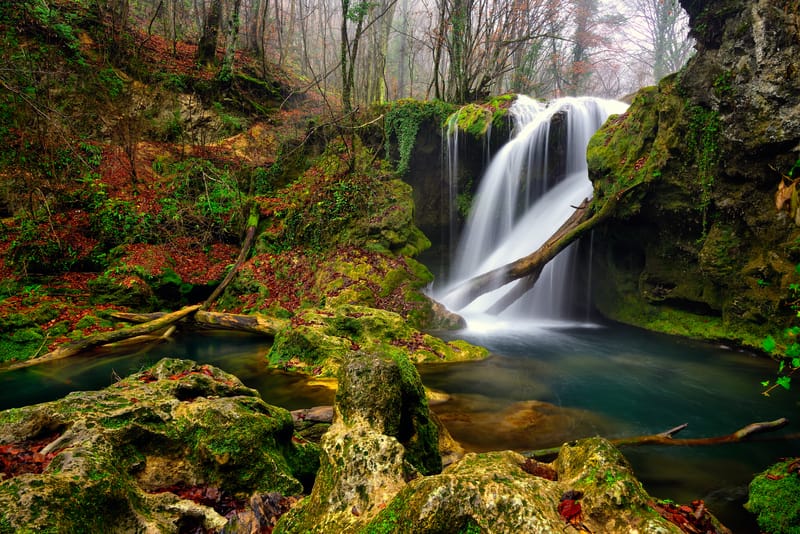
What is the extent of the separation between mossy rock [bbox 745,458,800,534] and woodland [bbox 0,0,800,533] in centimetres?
2

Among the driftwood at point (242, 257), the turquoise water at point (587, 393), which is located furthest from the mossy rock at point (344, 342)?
the driftwood at point (242, 257)

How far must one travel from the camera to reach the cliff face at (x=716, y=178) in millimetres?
6469

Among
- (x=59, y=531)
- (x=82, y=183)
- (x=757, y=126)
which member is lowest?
(x=59, y=531)

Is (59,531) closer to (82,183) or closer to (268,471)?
(268,471)

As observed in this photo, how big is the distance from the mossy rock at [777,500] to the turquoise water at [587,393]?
121mm

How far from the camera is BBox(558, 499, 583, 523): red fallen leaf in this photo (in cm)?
190

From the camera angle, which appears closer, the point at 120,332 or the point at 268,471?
the point at 268,471

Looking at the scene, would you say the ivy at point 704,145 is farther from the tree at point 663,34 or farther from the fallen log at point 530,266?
the tree at point 663,34

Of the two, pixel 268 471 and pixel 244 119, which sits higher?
pixel 244 119

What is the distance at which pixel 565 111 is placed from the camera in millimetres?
12289

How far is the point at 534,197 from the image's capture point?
42.1 ft

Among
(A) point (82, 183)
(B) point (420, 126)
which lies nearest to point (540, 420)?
(B) point (420, 126)

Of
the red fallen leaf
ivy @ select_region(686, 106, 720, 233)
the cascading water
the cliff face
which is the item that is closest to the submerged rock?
the red fallen leaf

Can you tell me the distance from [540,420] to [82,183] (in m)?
12.4
